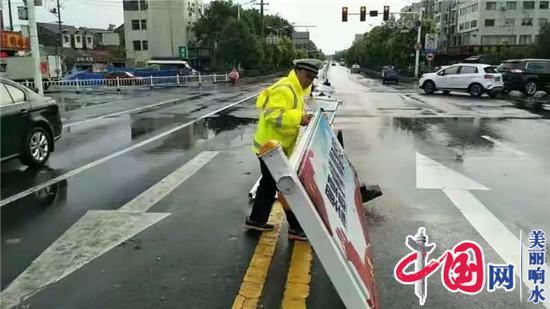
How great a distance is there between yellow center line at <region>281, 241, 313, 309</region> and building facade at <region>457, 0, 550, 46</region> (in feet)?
303

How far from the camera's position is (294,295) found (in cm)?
385

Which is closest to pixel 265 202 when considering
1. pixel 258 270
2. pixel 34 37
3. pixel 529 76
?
pixel 258 270

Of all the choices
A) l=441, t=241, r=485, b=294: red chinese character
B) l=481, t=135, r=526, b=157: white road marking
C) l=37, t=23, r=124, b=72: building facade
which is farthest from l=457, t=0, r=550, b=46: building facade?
l=441, t=241, r=485, b=294: red chinese character

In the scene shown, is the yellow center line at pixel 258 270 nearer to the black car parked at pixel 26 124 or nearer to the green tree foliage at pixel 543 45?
the black car parked at pixel 26 124

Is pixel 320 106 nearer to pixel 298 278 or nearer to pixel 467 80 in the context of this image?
pixel 298 278

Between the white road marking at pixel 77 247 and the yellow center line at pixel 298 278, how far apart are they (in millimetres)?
1678

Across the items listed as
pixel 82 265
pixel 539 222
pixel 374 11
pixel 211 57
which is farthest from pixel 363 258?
pixel 211 57

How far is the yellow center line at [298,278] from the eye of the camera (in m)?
3.75

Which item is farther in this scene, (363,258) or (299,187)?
(363,258)

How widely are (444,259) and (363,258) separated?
90 cm

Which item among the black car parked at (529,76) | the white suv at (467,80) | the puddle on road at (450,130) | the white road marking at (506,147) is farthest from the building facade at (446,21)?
the white road marking at (506,147)

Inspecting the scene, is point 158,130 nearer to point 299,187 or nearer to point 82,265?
point 82,265

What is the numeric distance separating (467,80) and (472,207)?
71.6 ft

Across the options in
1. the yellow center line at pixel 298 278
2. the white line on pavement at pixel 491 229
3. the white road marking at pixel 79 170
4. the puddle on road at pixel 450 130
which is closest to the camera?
the yellow center line at pixel 298 278
